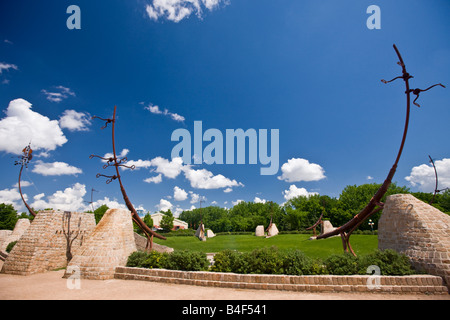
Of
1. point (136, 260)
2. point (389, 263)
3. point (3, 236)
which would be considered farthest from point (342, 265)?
point (3, 236)

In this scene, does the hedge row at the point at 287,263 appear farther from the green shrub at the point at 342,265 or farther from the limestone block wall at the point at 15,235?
the limestone block wall at the point at 15,235

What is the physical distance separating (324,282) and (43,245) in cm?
1632

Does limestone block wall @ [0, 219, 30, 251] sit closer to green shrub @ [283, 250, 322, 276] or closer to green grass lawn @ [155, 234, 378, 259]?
green grass lawn @ [155, 234, 378, 259]

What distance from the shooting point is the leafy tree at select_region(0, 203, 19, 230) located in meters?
48.0

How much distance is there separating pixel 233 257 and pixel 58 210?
42.0 ft

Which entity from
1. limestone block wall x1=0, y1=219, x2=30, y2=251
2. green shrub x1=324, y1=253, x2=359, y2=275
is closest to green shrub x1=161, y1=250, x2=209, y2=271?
green shrub x1=324, y1=253, x2=359, y2=275

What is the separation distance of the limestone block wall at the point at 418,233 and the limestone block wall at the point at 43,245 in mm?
19397

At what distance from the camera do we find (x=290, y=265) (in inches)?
377

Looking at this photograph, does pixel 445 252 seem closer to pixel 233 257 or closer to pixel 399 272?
pixel 399 272

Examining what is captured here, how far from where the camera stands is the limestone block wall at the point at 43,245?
518 inches

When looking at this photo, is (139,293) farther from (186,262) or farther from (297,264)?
(297,264)

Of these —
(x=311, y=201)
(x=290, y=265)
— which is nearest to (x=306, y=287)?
(x=290, y=265)

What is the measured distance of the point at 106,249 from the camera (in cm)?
1180
